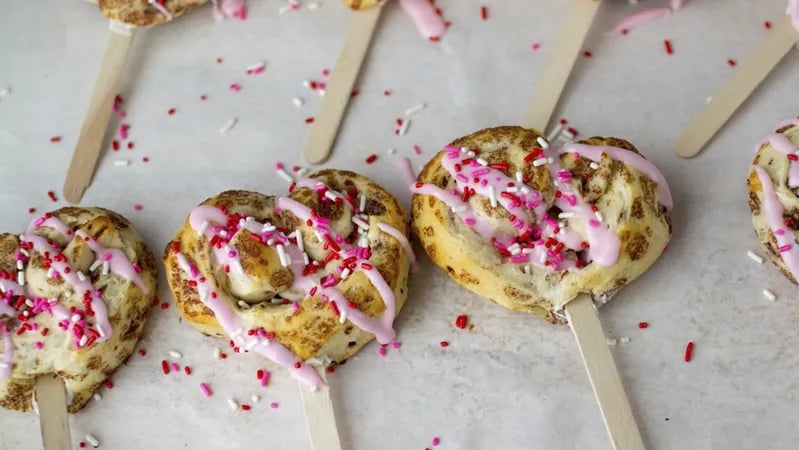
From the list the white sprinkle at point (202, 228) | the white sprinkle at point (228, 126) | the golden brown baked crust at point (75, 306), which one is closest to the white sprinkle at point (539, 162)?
the white sprinkle at point (202, 228)

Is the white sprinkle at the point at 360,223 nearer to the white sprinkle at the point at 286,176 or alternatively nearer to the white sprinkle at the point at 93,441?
the white sprinkle at the point at 286,176

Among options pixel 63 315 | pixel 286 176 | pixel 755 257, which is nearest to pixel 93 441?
pixel 63 315

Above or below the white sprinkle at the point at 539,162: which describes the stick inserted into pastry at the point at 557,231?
below

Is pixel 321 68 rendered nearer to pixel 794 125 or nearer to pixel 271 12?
pixel 271 12

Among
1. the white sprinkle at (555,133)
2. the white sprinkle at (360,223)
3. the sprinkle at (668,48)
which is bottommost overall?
the white sprinkle at (360,223)

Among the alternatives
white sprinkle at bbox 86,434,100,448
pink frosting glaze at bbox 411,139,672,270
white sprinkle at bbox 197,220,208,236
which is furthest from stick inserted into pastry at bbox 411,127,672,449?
white sprinkle at bbox 86,434,100,448

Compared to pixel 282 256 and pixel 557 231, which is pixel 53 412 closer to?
pixel 282 256
